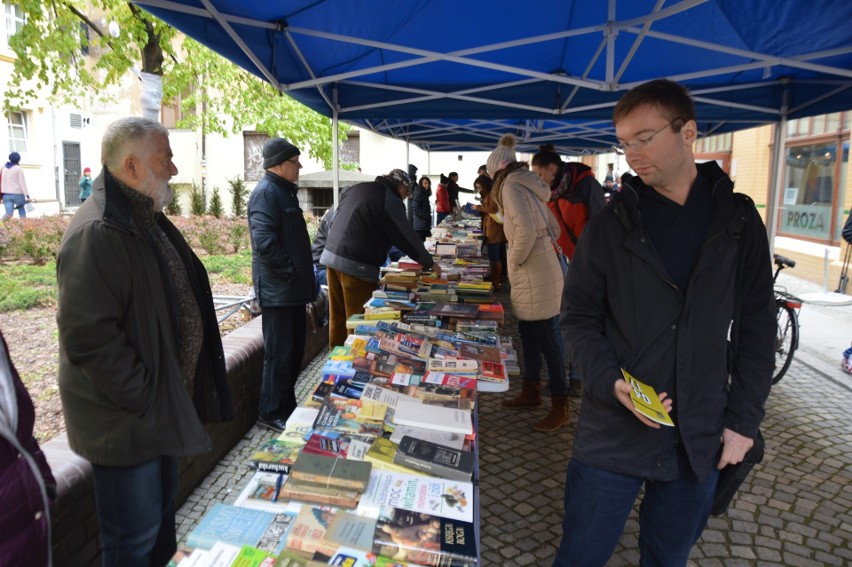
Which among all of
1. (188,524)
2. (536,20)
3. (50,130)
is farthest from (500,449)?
(50,130)

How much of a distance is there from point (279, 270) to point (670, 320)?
2.47 meters

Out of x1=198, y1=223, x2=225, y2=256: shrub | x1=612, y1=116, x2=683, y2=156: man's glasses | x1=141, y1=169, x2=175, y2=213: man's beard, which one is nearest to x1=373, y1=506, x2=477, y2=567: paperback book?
x1=612, y1=116, x2=683, y2=156: man's glasses

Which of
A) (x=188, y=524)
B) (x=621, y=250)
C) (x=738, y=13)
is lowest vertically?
(x=188, y=524)

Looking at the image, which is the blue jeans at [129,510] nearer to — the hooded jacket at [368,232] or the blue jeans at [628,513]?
the blue jeans at [628,513]

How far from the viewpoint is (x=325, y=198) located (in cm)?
2100

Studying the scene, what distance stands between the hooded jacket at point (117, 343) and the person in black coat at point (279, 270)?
5.18 ft

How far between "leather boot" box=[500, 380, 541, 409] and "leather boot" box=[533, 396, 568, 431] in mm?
294

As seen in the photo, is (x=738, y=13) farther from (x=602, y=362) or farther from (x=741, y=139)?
(x=741, y=139)

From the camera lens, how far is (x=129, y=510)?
67.9 inches

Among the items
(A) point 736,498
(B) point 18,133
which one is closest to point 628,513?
(A) point 736,498

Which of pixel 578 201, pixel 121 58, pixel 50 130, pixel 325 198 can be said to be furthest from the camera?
pixel 325 198

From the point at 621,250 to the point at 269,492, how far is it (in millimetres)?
1141

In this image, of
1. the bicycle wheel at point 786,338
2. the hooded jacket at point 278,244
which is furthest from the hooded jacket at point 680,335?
the bicycle wheel at point 786,338

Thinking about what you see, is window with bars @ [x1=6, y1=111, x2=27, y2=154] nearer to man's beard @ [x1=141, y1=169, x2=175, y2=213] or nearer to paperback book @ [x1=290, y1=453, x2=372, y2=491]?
man's beard @ [x1=141, y1=169, x2=175, y2=213]
